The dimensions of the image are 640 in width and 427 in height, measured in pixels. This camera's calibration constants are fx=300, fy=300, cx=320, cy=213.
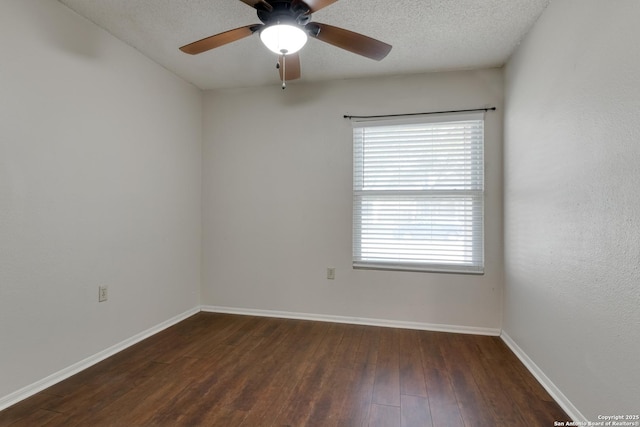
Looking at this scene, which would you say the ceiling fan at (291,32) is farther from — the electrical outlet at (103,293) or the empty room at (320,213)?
the electrical outlet at (103,293)

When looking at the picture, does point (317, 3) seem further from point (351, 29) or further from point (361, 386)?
point (361, 386)

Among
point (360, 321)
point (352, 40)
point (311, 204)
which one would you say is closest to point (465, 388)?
point (360, 321)

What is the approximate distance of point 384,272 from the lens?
119 inches

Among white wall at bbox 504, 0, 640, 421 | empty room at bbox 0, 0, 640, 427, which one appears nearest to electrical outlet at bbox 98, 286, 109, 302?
empty room at bbox 0, 0, 640, 427

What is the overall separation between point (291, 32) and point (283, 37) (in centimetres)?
5

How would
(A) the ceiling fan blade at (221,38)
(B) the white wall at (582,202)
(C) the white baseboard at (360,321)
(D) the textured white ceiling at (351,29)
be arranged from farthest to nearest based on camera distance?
(C) the white baseboard at (360,321) → (D) the textured white ceiling at (351,29) → (A) the ceiling fan blade at (221,38) → (B) the white wall at (582,202)

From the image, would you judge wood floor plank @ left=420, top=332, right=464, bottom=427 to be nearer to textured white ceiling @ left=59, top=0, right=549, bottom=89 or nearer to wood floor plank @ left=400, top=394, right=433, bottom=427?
wood floor plank @ left=400, top=394, right=433, bottom=427

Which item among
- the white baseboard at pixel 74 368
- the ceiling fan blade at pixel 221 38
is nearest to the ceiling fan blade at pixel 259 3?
the ceiling fan blade at pixel 221 38

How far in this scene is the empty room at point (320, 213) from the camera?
5.26ft

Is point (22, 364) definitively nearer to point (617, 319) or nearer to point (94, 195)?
point (94, 195)

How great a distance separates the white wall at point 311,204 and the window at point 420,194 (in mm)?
105

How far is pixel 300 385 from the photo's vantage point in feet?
6.44

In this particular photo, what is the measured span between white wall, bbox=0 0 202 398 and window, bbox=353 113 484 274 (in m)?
1.94

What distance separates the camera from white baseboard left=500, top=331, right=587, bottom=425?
162 cm
